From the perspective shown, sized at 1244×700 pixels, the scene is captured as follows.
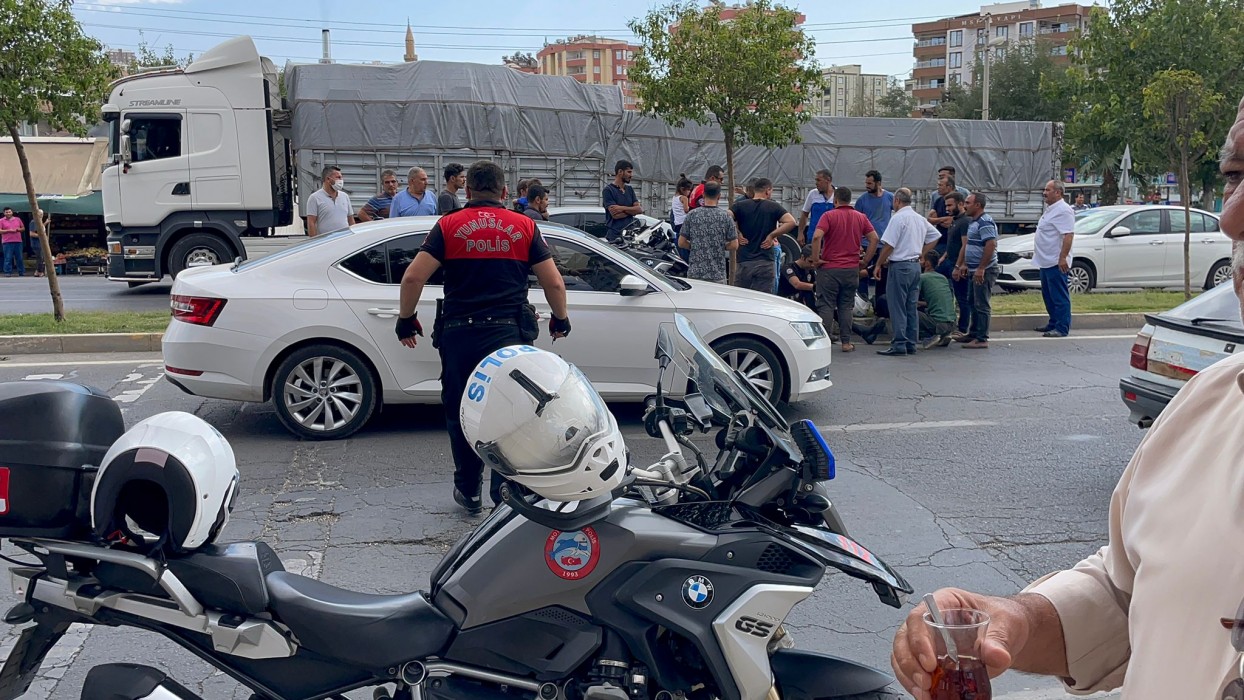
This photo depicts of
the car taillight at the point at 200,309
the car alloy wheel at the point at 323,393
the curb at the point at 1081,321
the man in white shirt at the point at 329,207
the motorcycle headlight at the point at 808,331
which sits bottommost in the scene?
the curb at the point at 1081,321

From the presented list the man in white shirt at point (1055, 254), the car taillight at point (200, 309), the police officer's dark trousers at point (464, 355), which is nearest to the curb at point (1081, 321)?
the man in white shirt at point (1055, 254)

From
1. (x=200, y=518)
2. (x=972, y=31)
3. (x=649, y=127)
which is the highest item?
(x=972, y=31)

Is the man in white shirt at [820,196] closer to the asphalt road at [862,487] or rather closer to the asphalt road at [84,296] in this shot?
the asphalt road at [862,487]

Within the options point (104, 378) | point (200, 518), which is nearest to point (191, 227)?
point (104, 378)

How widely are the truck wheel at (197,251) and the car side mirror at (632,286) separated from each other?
11.0 metres

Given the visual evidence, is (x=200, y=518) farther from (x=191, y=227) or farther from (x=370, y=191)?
(x=370, y=191)

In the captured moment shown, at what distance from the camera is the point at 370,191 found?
66.2ft

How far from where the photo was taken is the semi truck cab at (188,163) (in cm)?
1625

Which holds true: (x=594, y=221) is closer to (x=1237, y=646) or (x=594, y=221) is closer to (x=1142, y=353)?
(x=1142, y=353)

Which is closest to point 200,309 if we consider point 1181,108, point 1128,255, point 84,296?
point 84,296

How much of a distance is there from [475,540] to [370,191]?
18.2 metres

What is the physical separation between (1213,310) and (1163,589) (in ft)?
17.4

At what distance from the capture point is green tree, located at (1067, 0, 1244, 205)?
65.9 ft

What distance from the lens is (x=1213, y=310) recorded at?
603 cm
